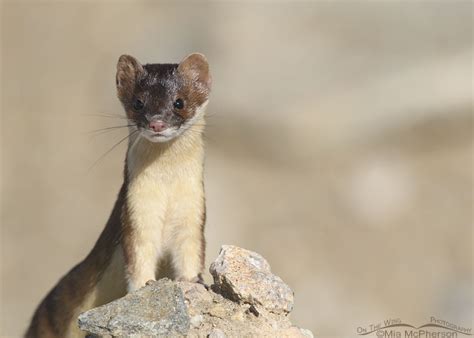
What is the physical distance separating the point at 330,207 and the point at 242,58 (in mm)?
2619

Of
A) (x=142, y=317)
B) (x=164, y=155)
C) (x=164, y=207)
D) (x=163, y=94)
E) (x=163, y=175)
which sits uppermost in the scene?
(x=163, y=94)

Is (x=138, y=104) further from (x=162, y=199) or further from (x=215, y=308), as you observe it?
(x=215, y=308)

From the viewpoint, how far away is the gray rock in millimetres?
4395

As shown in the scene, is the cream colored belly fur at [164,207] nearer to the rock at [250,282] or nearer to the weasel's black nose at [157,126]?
the weasel's black nose at [157,126]

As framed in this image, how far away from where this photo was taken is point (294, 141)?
15227 mm

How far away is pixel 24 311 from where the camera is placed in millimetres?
13797

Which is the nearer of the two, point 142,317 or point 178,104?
point 142,317

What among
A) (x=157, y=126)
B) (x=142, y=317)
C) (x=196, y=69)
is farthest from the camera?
(x=196, y=69)

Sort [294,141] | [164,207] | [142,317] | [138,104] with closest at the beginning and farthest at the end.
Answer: [142,317] → [138,104] → [164,207] → [294,141]

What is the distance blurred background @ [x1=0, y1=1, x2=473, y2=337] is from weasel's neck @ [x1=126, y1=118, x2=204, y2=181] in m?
8.06

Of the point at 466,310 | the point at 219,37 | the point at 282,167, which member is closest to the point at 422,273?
the point at 466,310

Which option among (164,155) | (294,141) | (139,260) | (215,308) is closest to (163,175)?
(164,155)

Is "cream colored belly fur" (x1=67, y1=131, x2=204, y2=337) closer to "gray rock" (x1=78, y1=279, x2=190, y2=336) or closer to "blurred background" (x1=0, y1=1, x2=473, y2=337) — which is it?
"gray rock" (x1=78, y1=279, x2=190, y2=336)

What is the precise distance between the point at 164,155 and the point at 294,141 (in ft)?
31.5
